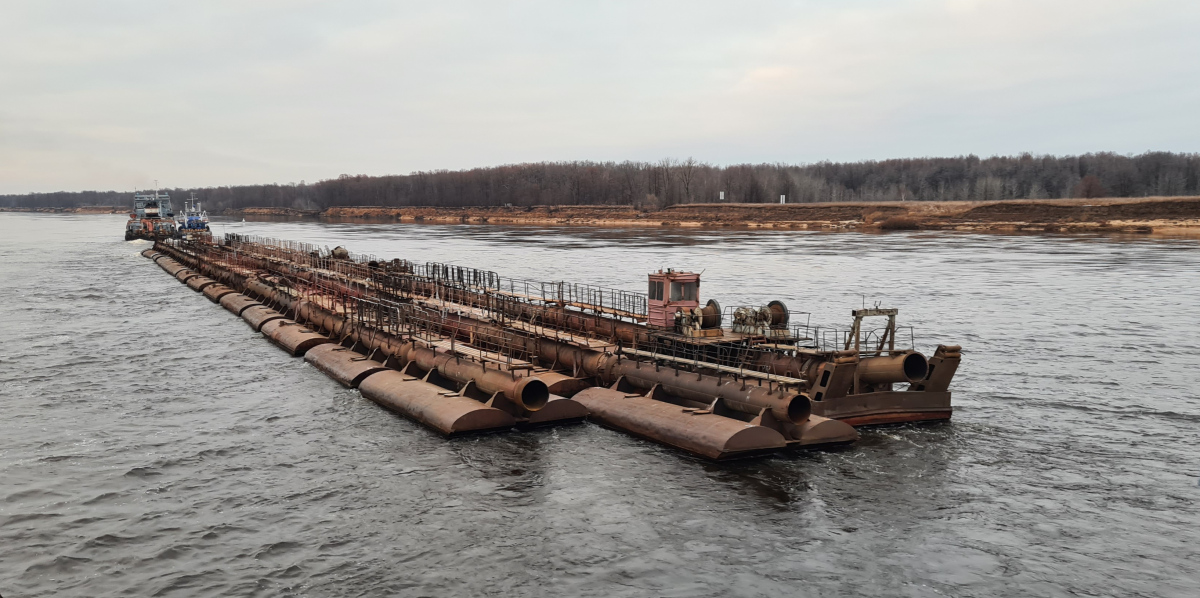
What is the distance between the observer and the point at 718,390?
86.7 feet

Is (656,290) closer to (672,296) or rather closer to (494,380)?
(672,296)

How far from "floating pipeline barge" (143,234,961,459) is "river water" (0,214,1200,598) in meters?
0.78

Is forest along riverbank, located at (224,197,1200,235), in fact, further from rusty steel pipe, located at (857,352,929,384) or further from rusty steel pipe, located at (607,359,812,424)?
rusty steel pipe, located at (607,359,812,424)

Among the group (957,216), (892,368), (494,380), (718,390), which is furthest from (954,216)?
(494,380)

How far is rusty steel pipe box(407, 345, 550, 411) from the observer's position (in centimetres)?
2631

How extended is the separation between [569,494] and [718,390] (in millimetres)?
7046

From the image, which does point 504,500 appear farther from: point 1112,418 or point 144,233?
point 144,233

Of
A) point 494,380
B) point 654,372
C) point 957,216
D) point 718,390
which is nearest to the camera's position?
point 718,390

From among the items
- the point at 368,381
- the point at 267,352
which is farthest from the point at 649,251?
the point at 368,381

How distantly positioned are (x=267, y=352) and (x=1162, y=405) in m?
39.6

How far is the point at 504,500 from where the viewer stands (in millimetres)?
21031

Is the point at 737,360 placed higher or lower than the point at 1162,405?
Result: higher

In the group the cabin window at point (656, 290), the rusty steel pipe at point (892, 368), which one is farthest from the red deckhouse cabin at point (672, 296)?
the rusty steel pipe at point (892, 368)

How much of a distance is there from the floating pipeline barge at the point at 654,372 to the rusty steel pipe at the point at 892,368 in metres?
0.04
